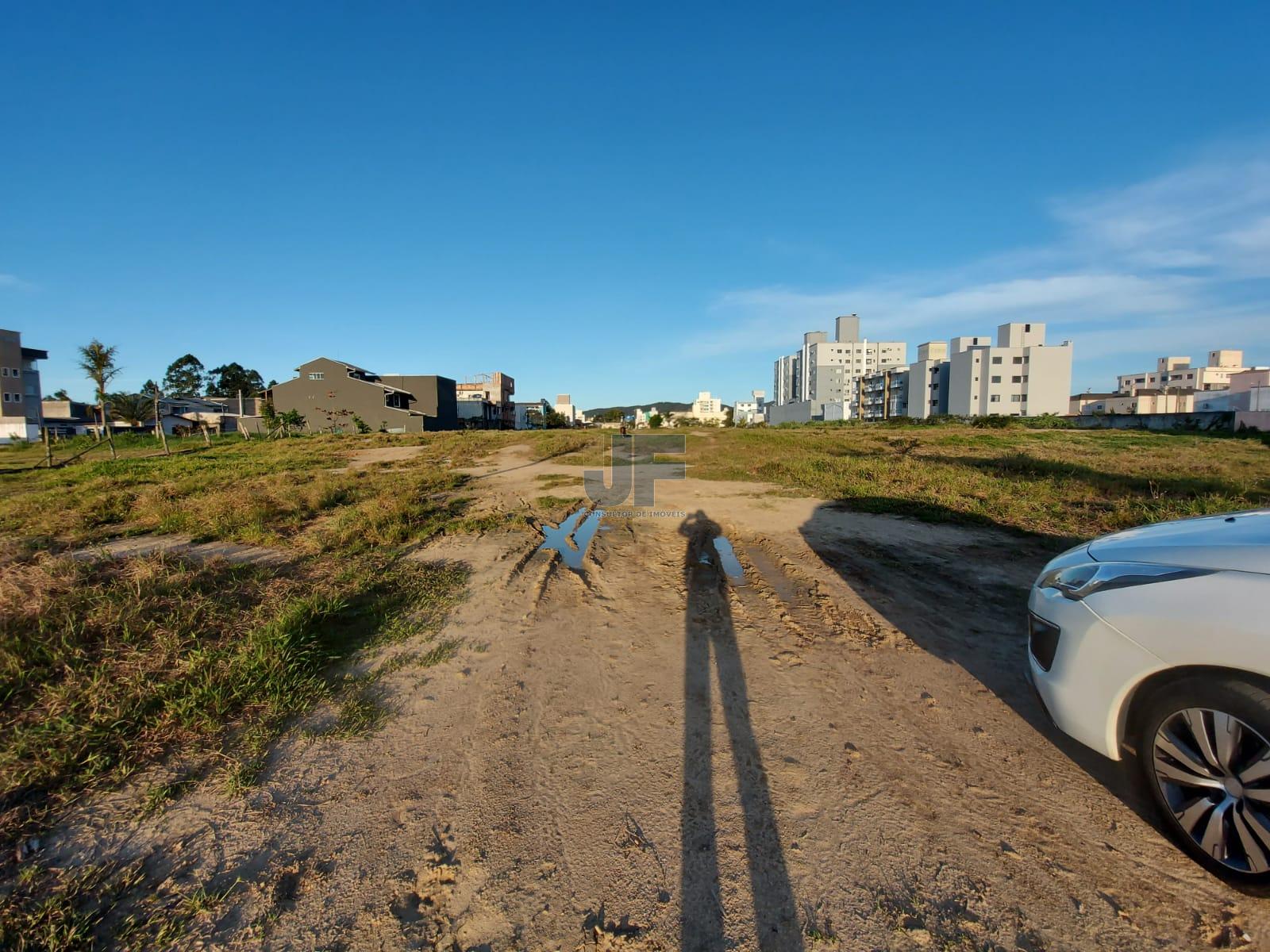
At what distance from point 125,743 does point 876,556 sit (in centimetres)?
708

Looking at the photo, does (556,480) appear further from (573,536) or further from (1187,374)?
(1187,374)

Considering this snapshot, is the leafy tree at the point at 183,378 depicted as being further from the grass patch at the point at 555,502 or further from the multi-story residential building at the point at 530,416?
the grass patch at the point at 555,502

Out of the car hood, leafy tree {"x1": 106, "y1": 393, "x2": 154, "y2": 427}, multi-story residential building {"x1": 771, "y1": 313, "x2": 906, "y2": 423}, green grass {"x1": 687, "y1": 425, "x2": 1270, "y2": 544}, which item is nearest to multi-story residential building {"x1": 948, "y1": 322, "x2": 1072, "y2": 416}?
multi-story residential building {"x1": 771, "y1": 313, "x2": 906, "y2": 423}

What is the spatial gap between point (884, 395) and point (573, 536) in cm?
8426

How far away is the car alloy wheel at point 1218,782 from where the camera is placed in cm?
196

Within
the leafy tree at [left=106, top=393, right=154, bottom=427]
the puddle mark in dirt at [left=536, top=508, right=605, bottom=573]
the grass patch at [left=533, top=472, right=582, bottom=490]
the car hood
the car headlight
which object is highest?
the leafy tree at [left=106, top=393, right=154, bottom=427]

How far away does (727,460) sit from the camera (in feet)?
68.0

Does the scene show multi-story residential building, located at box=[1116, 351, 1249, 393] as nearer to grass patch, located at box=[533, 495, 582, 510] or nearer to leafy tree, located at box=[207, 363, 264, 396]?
grass patch, located at box=[533, 495, 582, 510]

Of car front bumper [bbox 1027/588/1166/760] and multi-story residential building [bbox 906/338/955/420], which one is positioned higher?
multi-story residential building [bbox 906/338/955/420]

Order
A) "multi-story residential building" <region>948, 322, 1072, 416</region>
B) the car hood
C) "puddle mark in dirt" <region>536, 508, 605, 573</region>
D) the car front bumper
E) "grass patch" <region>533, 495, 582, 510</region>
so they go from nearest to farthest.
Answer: the car hood
the car front bumper
"puddle mark in dirt" <region>536, 508, 605, 573</region>
"grass patch" <region>533, 495, 582, 510</region>
"multi-story residential building" <region>948, 322, 1072, 416</region>

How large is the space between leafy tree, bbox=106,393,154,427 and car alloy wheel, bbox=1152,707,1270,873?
59.2 m

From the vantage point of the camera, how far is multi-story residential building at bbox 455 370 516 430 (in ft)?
283

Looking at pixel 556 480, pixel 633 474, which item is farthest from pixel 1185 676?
pixel 633 474

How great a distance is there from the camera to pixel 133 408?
158ft
